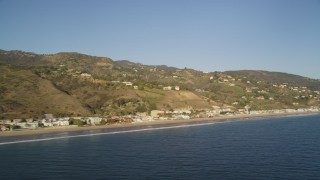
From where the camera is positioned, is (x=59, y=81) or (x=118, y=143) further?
(x=59, y=81)

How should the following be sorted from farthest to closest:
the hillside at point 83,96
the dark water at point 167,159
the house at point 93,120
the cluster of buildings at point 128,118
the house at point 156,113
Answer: the house at point 156,113 < the hillside at point 83,96 < the house at point 93,120 < the cluster of buildings at point 128,118 < the dark water at point 167,159

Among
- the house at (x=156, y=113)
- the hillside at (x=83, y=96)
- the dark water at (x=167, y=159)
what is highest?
the hillside at (x=83, y=96)

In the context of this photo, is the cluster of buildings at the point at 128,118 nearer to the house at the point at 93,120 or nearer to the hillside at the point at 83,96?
the house at the point at 93,120

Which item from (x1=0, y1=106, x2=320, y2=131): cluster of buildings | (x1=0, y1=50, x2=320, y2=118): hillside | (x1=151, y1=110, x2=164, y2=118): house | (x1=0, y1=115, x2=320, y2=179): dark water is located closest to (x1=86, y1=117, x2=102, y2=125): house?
(x1=0, y1=106, x2=320, y2=131): cluster of buildings

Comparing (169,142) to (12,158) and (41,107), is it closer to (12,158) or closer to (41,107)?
(12,158)

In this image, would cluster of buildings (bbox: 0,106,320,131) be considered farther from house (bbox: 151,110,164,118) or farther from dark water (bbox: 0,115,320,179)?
dark water (bbox: 0,115,320,179)

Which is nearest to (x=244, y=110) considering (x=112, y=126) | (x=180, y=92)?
(x=180, y=92)

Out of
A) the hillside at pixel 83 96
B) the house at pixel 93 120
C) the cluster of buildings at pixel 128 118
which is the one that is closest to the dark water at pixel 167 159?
the cluster of buildings at pixel 128 118

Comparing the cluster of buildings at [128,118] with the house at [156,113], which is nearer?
the cluster of buildings at [128,118]
